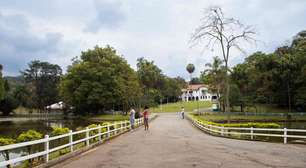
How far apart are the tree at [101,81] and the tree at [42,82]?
32457 mm

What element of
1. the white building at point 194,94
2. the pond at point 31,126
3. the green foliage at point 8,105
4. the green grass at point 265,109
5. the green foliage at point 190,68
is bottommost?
the pond at point 31,126

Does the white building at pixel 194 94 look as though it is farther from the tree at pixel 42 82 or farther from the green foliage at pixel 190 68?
the tree at pixel 42 82

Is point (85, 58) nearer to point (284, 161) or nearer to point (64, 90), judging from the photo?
point (64, 90)

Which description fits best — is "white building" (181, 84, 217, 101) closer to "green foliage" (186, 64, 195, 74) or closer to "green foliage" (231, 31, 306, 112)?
"green foliage" (186, 64, 195, 74)

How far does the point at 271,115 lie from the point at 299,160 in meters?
53.6

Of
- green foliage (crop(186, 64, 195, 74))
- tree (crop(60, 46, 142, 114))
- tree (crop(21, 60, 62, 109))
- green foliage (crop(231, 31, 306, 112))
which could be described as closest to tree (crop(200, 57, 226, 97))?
green foliage (crop(231, 31, 306, 112))

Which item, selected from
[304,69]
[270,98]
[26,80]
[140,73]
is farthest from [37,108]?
[304,69]

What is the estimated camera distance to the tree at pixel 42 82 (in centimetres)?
9981

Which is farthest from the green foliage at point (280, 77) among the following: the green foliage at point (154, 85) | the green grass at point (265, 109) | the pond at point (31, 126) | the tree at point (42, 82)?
the tree at point (42, 82)

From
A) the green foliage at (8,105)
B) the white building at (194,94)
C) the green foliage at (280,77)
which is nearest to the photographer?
the green foliage at (280,77)

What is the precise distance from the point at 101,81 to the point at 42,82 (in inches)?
1713

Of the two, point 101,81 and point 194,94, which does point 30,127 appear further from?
point 194,94

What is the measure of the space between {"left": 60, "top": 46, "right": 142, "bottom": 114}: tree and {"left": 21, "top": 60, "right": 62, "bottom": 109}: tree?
32457 mm

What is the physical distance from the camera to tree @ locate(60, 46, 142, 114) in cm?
6303
